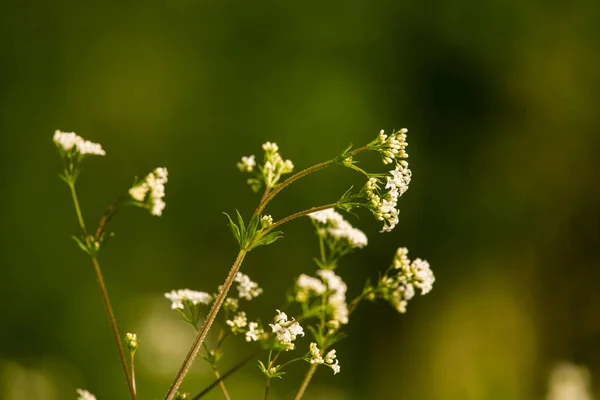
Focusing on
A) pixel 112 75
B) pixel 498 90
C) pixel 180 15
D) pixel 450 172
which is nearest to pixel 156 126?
pixel 112 75

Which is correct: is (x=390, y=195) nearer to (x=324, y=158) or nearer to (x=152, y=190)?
(x=152, y=190)

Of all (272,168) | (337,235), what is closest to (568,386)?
(337,235)

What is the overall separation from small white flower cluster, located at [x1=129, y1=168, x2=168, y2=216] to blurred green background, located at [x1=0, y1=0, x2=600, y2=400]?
2.30m

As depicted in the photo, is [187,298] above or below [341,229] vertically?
below

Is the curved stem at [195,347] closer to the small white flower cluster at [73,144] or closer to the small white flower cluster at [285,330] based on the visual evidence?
the small white flower cluster at [285,330]

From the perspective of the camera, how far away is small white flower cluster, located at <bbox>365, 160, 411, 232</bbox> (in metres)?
0.63

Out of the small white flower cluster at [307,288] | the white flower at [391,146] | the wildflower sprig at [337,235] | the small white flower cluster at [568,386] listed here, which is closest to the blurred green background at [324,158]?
the small white flower cluster at [568,386]

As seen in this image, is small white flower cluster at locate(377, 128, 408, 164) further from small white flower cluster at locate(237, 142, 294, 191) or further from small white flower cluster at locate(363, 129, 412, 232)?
small white flower cluster at locate(237, 142, 294, 191)

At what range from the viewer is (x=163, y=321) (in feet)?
8.32

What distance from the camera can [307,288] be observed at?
2.33 feet

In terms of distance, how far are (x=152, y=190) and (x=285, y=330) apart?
19 centimetres

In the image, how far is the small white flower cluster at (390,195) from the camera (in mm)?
634

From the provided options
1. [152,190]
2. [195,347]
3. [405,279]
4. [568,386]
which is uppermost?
[568,386]

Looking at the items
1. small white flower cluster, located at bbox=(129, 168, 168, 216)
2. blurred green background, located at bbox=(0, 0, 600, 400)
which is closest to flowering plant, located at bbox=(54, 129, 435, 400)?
small white flower cluster, located at bbox=(129, 168, 168, 216)
